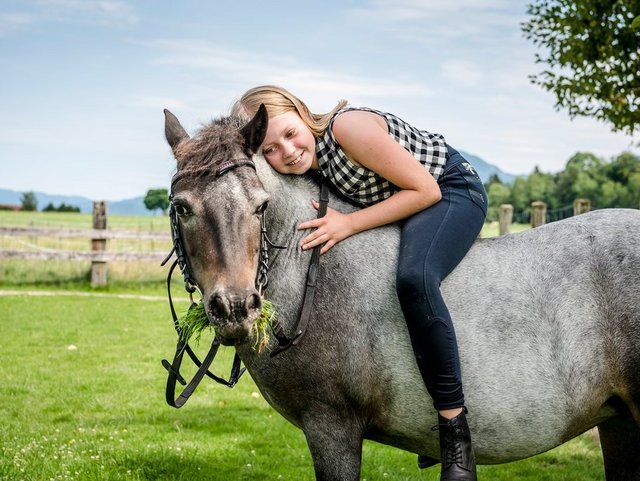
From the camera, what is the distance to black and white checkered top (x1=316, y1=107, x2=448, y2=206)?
139 inches

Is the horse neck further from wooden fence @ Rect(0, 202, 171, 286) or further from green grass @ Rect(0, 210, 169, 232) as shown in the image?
green grass @ Rect(0, 210, 169, 232)

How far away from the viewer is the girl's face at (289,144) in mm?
3471

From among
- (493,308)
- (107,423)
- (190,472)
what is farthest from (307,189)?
(107,423)

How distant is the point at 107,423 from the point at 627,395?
5.81 meters

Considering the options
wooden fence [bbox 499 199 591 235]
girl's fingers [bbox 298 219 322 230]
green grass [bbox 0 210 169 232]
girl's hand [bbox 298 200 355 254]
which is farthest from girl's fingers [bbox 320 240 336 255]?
green grass [bbox 0 210 169 232]

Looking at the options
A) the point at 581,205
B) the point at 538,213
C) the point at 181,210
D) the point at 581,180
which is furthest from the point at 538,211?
the point at 581,180

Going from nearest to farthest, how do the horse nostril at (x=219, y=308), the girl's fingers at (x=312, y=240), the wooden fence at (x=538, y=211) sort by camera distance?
1. the horse nostril at (x=219, y=308)
2. the girl's fingers at (x=312, y=240)
3. the wooden fence at (x=538, y=211)

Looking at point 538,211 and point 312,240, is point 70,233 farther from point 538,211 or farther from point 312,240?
point 312,240

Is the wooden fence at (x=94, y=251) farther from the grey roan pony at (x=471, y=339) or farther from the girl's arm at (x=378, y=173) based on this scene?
the girl's arm at (x=378, y=173)

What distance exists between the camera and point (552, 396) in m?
3.27

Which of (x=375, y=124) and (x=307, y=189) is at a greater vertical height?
(x=375, y=124)

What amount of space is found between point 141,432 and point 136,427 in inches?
7.1

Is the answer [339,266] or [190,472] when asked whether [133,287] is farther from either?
[339,266]

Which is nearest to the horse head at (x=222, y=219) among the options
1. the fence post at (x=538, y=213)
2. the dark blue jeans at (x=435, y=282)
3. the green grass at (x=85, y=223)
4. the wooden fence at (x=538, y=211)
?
the dark blue jeans at (x=435, y=282)
